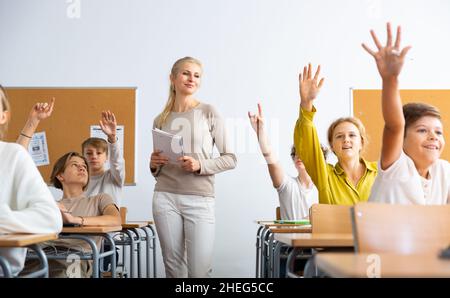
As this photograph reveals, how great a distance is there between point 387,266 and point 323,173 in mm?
1616

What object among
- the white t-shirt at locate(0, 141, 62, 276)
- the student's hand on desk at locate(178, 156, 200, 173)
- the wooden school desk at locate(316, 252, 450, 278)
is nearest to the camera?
the wooden school desk at locate(316, 252, 450, 278)

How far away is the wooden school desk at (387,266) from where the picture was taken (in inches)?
39.7

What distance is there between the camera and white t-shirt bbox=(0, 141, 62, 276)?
5.84ft

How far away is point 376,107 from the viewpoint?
5.62m

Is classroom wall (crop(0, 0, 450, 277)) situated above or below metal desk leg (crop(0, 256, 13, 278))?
above

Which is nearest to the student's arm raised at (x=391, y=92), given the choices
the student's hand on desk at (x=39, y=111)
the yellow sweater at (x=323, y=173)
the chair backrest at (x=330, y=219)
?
the chair backrest at (x=330, y=219)

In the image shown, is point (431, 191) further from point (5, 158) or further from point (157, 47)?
point (157, 47)

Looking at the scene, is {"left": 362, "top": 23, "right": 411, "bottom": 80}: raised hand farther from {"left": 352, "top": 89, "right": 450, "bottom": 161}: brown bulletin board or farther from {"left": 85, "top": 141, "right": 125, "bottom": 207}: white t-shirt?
{"left": 352, "top": 89, "right": 450, "bottom": 161}: brown bulletin board

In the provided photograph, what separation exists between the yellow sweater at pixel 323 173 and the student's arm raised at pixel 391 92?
683mm

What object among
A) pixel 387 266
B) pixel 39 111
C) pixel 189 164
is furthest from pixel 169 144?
pixel 387 266

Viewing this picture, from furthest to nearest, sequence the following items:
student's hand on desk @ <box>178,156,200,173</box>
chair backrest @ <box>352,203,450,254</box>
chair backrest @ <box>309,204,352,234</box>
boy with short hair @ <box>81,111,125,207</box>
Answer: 1. boy with short hair @ <box>81,111,125,207</box>
2. student's hand on desk @ <box>178,156,200,173</box>
3. chair backrest @ <box>309,204,352,234</box>
4. chair backrest @ <box>352,203,450,254</box>

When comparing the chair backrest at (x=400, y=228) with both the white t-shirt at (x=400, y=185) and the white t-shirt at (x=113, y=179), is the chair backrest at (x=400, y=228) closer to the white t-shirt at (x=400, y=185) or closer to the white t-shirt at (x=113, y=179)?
the white t-shirt at (x=400, y=185)

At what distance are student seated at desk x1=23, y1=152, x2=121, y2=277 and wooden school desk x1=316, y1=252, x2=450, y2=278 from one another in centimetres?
→ 178

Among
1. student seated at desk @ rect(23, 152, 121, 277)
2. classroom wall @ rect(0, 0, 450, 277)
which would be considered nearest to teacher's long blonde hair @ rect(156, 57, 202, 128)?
student seated at desk @ rect(23, 152, 121, 277)
